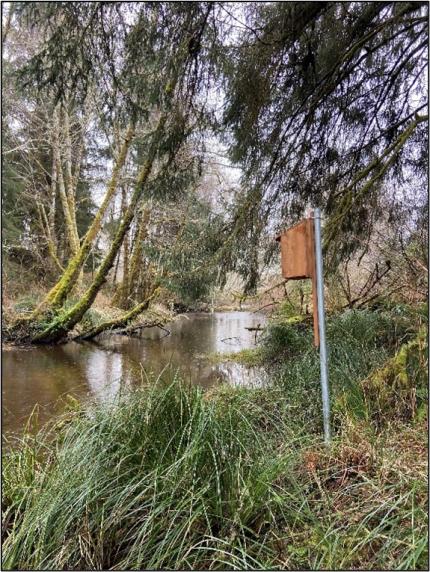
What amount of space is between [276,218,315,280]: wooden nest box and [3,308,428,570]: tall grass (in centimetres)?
89

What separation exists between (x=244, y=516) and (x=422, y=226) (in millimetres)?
3550

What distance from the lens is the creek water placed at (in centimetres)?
519

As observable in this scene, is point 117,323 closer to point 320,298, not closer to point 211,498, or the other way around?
point 320,298

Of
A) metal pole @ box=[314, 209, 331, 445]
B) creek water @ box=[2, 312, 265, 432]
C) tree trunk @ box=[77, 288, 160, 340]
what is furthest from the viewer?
tree trunk @ box=[77, 288, 160, 340]

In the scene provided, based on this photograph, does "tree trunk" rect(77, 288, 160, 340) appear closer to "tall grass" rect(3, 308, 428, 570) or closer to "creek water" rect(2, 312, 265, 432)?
"creek water" rect(2, 312, 265, 432)

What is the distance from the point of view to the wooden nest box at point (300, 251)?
2.40 meters

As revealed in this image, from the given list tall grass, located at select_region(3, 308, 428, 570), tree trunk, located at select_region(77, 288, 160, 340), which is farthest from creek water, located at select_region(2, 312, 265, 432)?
tall grass, located at select_region(3, 308, 428, 570)

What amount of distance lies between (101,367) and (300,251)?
5.74 metres

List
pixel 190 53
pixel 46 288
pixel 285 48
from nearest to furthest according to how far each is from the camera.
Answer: pixel 190 53, pixel 285 48, pixel 46 288

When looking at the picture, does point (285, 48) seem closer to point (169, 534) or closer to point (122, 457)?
point (122, 457)

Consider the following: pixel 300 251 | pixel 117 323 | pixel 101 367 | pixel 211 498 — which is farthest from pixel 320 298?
pixel 117 323

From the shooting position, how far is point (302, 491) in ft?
5.79

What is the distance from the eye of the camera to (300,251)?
2445mm

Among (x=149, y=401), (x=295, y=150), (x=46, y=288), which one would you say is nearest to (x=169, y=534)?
(x=149, y=401)
